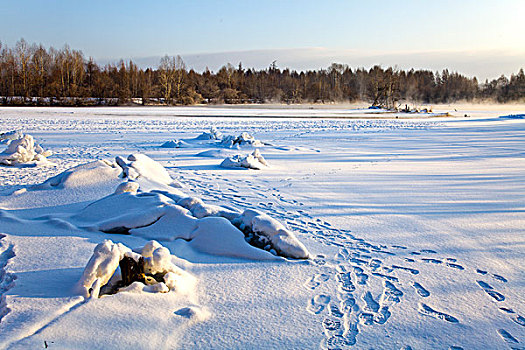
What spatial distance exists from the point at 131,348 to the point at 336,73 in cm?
11601

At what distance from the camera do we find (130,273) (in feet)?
10.4

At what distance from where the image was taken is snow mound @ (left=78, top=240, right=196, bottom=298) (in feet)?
9.91

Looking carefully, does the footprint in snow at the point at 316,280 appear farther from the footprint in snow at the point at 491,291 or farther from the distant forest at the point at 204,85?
the distant forest at the point at 204,85

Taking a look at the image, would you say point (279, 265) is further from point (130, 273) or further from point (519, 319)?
point (519, 319)

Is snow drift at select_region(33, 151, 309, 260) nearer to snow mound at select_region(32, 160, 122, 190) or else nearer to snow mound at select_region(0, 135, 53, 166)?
snow mound at select_region(32, 160, 122, 190)

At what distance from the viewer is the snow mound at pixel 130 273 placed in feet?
9.91

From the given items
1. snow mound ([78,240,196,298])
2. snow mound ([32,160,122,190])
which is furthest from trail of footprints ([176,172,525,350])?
snow mound ([32,160,122,190])

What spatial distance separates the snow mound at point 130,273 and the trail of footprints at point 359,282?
3.64 feet

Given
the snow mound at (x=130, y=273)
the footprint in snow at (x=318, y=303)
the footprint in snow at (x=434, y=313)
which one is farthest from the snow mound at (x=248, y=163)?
the footprint in snow at (x=434, y=313)

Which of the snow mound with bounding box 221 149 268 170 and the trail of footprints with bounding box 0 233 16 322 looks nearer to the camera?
the trail of footprints with bounding box 0 233 16 322

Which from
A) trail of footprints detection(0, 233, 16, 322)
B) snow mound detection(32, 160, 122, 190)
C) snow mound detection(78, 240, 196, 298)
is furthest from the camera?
snow mound detection(32, 160, 122, 190)

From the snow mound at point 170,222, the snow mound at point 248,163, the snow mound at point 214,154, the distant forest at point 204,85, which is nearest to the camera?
the snow mound at point 170,222

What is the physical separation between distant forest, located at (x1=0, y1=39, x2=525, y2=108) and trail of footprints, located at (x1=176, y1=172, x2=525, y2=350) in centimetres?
6014

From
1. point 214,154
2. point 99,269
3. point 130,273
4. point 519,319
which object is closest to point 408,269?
point 519,319
